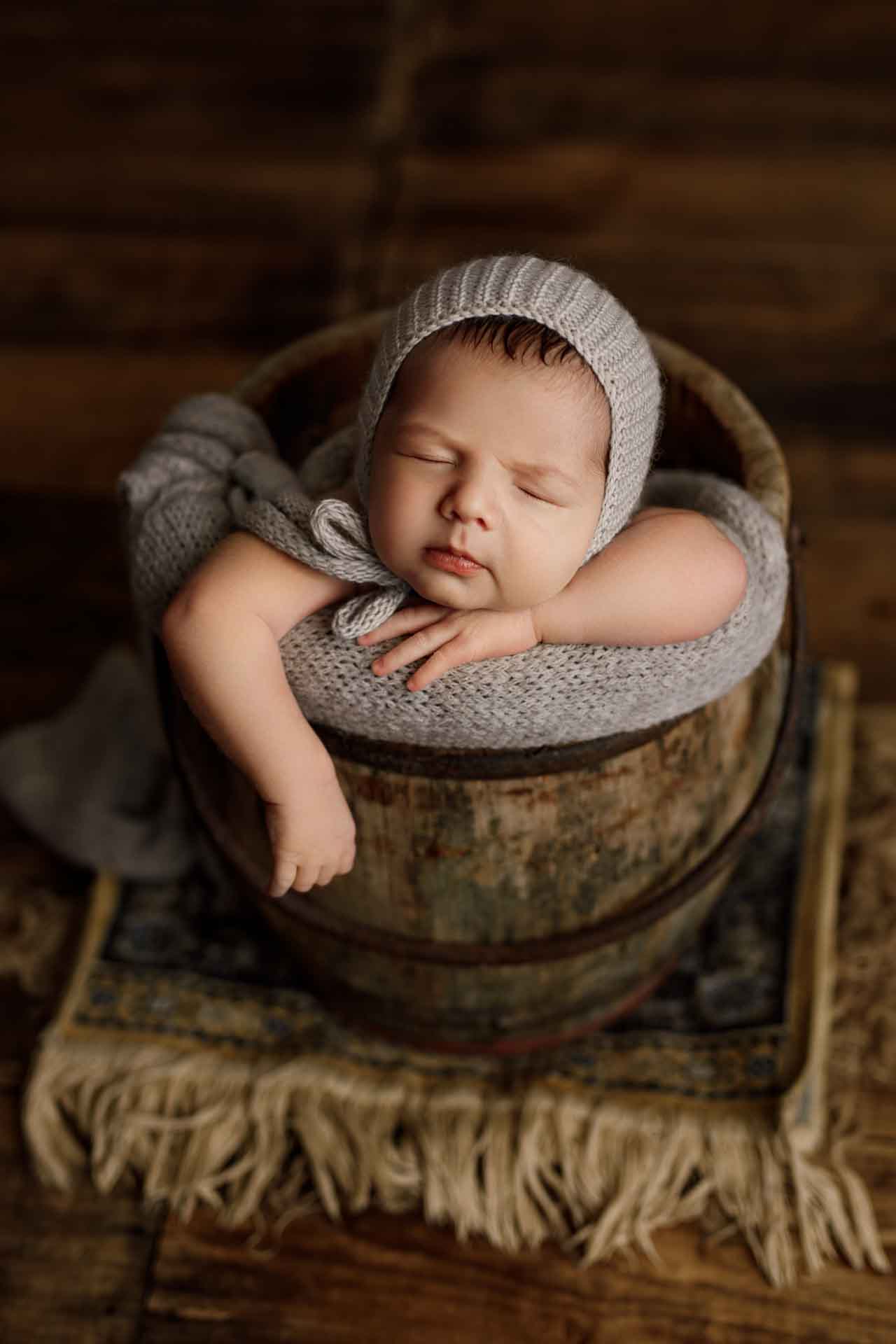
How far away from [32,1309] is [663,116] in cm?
207

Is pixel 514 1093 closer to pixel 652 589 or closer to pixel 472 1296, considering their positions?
pixel 472 1296

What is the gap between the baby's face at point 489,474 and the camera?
0.96 m

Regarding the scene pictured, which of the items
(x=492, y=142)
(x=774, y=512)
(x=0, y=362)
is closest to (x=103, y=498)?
(x=0, y=362)

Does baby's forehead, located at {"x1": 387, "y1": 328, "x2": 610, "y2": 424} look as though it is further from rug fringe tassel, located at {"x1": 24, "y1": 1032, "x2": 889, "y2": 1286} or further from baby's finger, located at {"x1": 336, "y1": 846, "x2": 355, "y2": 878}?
rug fringe tassel, located at {"x1": 24, "y1": 1032, "x2": 889, "y2": 1286}

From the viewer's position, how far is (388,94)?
2545 millimetres

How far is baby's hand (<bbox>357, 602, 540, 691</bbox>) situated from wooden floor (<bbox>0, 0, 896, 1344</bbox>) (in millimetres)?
659

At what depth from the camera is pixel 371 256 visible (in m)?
2.29

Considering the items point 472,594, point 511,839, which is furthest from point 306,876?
point 472,594

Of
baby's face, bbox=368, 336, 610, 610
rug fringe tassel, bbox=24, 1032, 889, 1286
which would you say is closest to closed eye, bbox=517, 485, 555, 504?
baby's face, bbox=368, 336, 610, 610

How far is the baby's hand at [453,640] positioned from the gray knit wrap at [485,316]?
0.7 inches

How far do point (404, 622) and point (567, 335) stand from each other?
0.75ft

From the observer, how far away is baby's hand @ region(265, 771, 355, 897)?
3.49 ft

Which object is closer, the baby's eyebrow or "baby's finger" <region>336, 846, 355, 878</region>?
the baby's eyebrow

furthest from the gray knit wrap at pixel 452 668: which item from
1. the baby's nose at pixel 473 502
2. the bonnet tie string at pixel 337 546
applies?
the baby's nose at pixel 473 502
